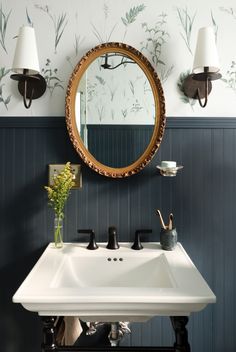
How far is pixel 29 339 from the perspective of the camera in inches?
64.7

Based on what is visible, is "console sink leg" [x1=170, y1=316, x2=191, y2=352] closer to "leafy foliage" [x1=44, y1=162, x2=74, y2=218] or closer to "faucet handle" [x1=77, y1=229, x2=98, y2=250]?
"faucet handle" [x1=77, y1=229, x2=98, y2=250]

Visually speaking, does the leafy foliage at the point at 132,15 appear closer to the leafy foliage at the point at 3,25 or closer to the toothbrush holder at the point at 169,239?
the leafy foliage at the point at 3,25

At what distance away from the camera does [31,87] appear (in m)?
1.59

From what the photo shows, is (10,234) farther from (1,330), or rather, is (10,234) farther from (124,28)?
(124,28)

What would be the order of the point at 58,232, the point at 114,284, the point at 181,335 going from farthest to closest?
1. the point at 58,232
2. the point at 114,284
3. the point at 181,335

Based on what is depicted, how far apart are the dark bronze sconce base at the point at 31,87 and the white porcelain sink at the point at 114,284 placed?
0.75 m

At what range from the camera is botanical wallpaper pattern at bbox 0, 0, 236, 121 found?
1621 millimetres

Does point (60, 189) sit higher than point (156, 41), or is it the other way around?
point (156, 41)

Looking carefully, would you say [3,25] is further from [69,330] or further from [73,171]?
[69,330]

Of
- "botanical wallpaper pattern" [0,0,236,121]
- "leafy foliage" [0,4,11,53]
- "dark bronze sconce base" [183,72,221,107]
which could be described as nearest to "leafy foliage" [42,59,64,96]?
"botanical wallpaper pattern" [0,0,236,121]

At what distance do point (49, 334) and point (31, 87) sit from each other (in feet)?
3.68

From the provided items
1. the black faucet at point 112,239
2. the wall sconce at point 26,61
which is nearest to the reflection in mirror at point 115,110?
the wall sconce at point 26,61

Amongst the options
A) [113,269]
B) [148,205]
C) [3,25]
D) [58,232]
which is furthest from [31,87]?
[113,269]

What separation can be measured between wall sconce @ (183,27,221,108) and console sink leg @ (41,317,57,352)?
3.84 feet
